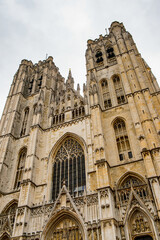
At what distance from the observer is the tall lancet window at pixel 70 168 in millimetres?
16984

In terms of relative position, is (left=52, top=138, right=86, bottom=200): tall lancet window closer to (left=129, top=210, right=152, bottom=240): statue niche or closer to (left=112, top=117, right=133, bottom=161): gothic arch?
(left=112, top=117, right=133, bottom=161): gothic arch

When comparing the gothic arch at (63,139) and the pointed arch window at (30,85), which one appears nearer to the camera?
the gothic arch at (63,139)

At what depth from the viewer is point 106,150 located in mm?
17312

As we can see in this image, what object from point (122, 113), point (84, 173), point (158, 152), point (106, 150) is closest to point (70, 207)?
point (84, 173)

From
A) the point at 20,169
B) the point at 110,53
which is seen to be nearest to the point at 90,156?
the point at 20,169

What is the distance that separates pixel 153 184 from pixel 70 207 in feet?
18.8

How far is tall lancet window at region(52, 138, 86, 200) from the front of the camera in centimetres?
1698

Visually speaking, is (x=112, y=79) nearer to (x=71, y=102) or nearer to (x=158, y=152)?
(x=71, y=102)

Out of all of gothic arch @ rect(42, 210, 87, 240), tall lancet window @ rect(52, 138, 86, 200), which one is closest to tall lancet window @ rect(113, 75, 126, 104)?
tall lancet window @ rect(52, 138, 86, 200)

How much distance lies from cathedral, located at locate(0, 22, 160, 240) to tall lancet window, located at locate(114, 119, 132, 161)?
83 millimetres

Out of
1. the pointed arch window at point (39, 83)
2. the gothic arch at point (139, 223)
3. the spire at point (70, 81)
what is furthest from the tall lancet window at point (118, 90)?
the pointed arch window at point (39, 83)

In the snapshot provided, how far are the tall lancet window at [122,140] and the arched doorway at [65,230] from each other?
19.1 feet

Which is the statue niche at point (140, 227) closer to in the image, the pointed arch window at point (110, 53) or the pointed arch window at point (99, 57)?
the pointed arch window at point (99, 57)

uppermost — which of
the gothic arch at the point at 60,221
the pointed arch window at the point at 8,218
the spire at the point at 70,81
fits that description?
the spire at the point at 70,81
